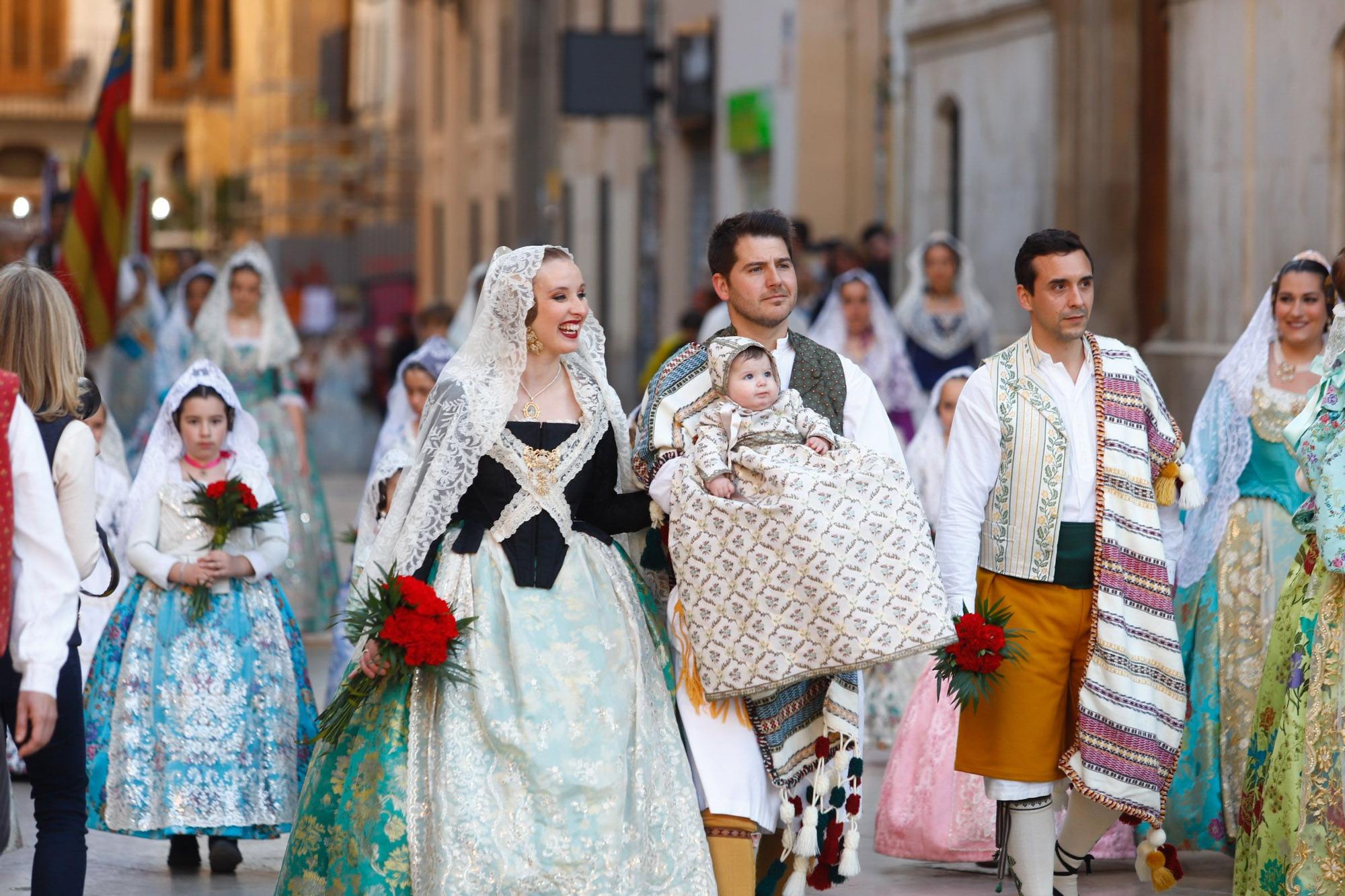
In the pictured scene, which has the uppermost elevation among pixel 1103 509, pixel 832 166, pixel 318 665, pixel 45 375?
pixel 832 166

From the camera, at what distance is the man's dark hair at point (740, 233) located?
6.12 m

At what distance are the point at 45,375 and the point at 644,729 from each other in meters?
1.77

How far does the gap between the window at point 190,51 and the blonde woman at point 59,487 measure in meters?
61.9

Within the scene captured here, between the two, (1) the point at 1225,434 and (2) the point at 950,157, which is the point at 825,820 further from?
(2) the point at 950,157

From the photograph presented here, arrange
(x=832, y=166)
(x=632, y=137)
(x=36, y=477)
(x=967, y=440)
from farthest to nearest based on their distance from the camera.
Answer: (x=632, y=137) → (x=832, y=166) → (x=967, y=440) → (x=36, y=477)

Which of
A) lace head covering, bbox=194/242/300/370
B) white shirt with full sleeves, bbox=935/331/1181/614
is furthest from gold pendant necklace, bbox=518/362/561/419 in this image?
lace head covering, bbox=194/242/300/370

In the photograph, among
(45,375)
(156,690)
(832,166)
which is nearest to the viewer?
(45,375)

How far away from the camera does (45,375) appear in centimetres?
557

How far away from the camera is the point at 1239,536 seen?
7.51 metres

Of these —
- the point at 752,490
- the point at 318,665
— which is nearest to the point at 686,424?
the point at 752,490

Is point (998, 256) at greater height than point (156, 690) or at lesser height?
greater

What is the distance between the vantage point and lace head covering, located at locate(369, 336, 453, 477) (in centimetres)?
948

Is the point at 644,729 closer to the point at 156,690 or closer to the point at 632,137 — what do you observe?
the point at 156,690

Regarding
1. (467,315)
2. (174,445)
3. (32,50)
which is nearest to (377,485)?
(174,445)
